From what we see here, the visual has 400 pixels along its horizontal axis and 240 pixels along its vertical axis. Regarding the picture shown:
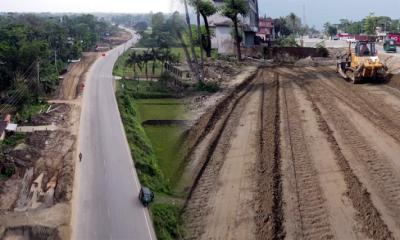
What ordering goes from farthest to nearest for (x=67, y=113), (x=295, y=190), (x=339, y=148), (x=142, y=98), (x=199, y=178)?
(x=142, y=98), (x=67, y=113), (x=339, y=148), (x=199, y=178), (x=295, y=190)

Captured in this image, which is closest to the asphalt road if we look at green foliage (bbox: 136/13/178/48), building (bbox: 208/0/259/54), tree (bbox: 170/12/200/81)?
tree (bbox: 170/12/200/81)

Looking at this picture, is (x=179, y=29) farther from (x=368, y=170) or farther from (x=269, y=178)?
(x=368, y=170)

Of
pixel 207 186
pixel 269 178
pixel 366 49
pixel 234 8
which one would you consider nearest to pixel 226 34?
pixel 234 8

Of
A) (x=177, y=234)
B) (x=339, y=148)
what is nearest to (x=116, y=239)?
(x=177, y=234)

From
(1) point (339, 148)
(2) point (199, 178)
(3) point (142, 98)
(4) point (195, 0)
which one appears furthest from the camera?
(4) point (195, 0)

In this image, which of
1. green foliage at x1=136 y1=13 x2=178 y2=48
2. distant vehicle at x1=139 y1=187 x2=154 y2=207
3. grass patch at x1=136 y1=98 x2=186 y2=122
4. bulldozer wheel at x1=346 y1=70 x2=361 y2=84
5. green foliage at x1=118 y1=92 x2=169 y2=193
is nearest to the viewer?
distant vehicle at x1=139 y1=187 x2=154 y2=207

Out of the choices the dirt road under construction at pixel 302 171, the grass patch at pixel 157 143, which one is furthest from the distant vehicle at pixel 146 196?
the dirt road under construction at pixel 302 171

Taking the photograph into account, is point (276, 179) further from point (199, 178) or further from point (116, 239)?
point (116, 239)

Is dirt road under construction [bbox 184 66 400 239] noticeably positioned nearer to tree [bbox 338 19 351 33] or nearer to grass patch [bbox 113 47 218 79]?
grass patch [bbox 113 47 218 79]
